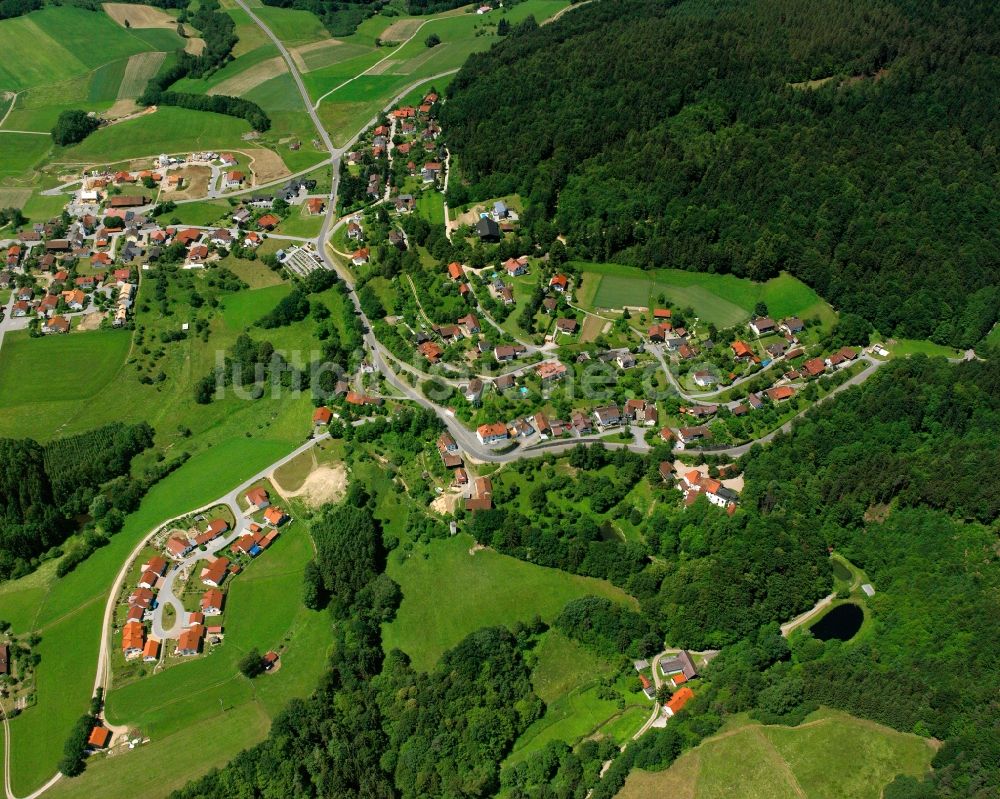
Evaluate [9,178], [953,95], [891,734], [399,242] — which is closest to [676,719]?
[891,734]

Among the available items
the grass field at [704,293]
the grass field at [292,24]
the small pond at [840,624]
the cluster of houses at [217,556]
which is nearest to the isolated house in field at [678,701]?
the small pond at [840,624]

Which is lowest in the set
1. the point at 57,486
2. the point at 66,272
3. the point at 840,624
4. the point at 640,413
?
the point at 840,624

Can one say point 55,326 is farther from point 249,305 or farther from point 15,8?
point 15,8

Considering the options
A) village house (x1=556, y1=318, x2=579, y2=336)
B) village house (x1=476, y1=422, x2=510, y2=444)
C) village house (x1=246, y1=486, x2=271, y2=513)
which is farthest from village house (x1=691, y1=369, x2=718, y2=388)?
village house (x1=246, y1=486, x2=271, y2=513)

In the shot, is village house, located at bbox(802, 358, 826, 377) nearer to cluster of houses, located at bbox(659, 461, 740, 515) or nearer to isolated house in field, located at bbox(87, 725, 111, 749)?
cluster of houses, located at bbox(659, 461, 740, 515)

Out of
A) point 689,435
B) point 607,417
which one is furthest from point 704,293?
point 607,417

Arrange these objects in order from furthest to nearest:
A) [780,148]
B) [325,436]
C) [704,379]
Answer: [780,148], [704,379], [325,436]

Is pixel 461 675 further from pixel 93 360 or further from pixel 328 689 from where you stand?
pixel 93 360

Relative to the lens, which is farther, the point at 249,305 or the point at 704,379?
the point at 249,305
